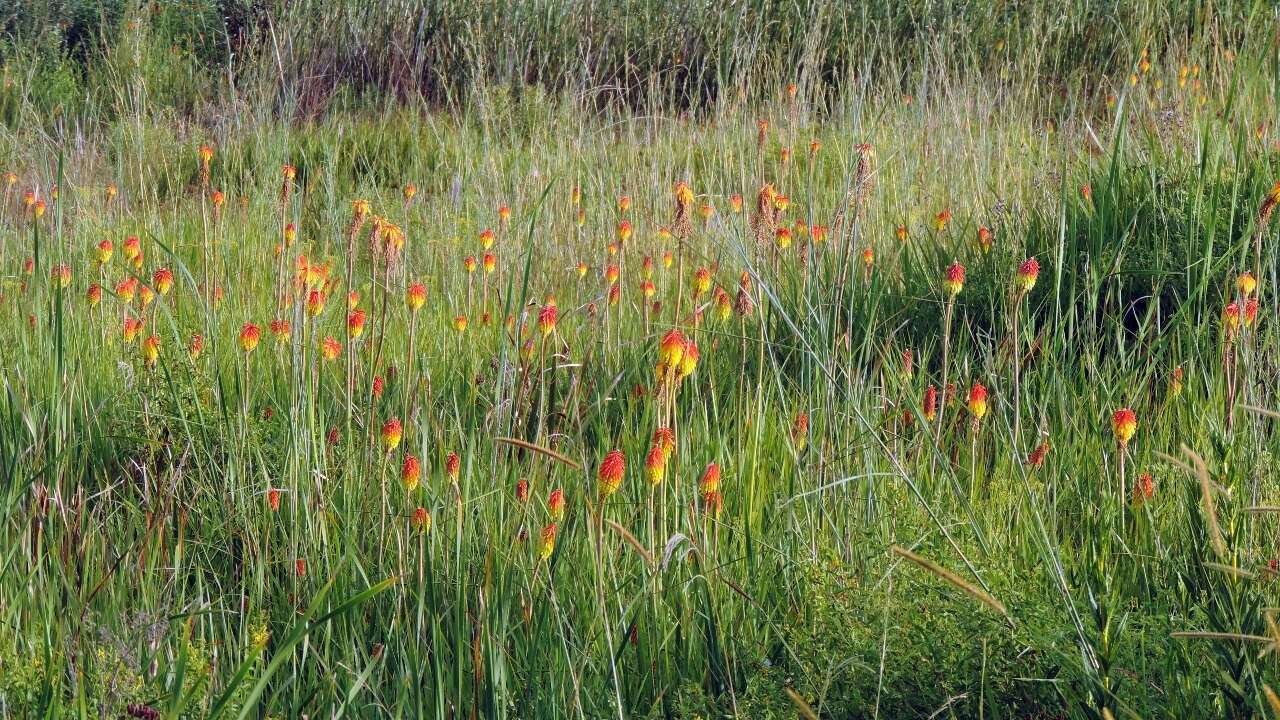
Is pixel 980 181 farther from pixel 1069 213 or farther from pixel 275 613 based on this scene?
pixel 275 613

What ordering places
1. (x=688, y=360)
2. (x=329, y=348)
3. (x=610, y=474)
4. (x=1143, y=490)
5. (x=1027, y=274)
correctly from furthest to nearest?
(x=329, y=348), (x=1027, y=274), (x=1143, y=490), (x=688, y=360), (x=610, y=474)

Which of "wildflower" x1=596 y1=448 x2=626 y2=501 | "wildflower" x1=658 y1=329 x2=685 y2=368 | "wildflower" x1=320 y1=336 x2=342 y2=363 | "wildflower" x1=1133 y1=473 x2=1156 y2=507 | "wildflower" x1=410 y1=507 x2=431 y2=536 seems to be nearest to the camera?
"wildflower" x1=596 y1=448 x2=626 y2=501

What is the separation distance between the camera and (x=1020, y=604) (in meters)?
1.41

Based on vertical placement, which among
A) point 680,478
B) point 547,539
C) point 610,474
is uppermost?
point 610,474

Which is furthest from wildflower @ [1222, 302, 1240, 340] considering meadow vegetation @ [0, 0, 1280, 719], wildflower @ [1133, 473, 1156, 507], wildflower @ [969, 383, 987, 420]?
wildflower @ [969, 383, 987, 420]

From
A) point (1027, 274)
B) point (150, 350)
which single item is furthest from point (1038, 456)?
point (150, 350)

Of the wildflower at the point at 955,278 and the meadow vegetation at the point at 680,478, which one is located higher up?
the wildflower at the point at 955,278

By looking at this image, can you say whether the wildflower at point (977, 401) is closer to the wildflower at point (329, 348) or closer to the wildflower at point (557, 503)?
the wildflower at point (557, 503)

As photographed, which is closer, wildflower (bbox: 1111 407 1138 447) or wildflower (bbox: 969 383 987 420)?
wildflower (bbox: 1111 407 1138 447)

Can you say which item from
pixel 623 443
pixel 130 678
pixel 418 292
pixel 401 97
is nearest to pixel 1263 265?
pixel 623 443

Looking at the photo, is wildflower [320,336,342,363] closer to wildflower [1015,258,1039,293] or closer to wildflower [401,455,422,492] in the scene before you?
wildflower [401,455,422,492]

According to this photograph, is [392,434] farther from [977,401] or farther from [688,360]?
[977,401]

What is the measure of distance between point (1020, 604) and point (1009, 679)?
0.09 m

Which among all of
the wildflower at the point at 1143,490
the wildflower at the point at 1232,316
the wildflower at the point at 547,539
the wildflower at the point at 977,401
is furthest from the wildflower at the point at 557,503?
the wildflower at the point at 1232,316
